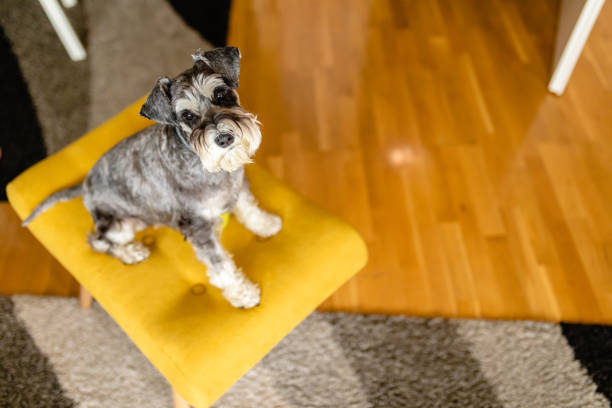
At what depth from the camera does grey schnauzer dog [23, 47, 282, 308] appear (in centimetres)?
153

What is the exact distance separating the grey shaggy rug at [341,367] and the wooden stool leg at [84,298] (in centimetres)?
5

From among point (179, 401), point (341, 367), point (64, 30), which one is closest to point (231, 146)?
point (179, 401)

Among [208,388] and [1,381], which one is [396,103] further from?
[1,381]

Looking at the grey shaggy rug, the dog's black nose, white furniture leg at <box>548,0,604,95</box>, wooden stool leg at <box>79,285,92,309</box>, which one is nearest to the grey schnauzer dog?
the dog's black nose

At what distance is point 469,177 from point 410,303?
0.96m

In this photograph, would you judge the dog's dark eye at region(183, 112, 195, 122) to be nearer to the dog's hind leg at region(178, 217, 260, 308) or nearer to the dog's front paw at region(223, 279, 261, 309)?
the dog's hind leg at region(178, 217, 260, 308)

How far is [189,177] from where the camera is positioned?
5.57 feet

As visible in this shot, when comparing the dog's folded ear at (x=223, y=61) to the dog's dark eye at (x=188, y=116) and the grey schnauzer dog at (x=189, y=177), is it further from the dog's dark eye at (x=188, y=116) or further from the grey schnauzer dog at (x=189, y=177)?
the dog's dark eye at (x=188, y=116)

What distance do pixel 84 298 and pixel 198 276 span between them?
0.87 meters

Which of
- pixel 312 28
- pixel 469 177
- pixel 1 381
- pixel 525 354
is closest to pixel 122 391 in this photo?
pixel 1 381

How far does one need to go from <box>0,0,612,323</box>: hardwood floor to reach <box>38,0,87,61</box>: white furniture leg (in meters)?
1.20

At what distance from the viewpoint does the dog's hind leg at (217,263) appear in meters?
1.75

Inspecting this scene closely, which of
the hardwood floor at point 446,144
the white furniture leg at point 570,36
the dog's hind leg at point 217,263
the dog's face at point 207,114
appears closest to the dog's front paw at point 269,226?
the dog's hind leg at point 217,263

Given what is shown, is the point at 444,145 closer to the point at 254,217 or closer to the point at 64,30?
the point at 254,217
